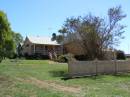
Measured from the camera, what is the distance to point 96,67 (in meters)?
32.5

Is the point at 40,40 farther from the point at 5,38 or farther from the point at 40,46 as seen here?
the point at 5,38

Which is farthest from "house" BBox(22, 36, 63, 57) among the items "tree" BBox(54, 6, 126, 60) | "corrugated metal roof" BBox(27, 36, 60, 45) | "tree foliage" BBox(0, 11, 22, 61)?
"tree foliage" BBox(0, 11, 22, 61)

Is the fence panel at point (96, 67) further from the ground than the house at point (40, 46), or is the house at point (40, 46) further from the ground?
the house at point (40, 46)

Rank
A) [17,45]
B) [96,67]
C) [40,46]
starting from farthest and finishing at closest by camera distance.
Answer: [40,46] → [17,45] → [96,67]

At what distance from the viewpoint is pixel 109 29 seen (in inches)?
1818

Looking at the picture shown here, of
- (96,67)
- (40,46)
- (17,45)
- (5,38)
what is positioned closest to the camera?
(5,38)

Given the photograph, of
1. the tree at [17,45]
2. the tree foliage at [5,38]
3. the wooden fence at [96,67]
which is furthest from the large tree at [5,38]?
the wooden fence at [96,67]

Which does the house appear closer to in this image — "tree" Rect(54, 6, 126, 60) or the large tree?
"tree" Rect(54, 6, 126, 60)

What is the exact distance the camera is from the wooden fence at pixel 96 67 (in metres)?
30.0

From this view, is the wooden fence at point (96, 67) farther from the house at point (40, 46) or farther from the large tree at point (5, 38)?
the house at point (40, 46)

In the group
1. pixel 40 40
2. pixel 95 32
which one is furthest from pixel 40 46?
pixel 95 32

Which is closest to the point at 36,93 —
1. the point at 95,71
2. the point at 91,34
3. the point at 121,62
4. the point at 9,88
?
the point at 9,88

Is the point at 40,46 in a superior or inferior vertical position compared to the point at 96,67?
superior

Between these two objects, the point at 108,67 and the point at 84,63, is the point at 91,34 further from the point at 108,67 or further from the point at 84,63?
the point at 84,63
